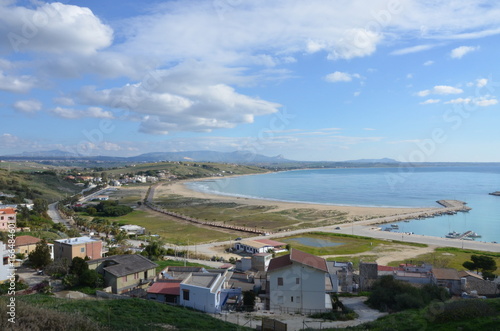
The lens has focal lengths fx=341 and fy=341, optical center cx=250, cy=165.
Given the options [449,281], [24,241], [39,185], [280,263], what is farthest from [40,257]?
[39,185]

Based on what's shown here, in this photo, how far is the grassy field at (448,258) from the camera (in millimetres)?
26641

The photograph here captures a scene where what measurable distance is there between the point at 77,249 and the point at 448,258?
28.9 meters

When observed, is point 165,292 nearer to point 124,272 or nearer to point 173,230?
point 124,272

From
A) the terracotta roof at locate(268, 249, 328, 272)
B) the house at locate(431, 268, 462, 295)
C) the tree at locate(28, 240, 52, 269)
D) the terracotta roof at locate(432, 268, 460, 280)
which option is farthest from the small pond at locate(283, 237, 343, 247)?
the tree at locate(28, 240, 52, 269)

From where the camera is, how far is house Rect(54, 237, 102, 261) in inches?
840

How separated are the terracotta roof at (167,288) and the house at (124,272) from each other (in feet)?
6.02

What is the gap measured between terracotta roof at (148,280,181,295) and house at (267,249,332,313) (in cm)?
427

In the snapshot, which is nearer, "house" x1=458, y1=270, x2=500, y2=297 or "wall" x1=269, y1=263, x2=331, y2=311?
"wall" x1=269, y1=263, x2=331, y2=311

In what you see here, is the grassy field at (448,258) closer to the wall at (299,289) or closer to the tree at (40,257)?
the wall at (299,289)

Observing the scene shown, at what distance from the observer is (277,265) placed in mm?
15633

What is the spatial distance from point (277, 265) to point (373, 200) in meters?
61.5

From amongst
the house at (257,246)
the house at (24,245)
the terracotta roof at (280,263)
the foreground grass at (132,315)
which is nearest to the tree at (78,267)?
the foreground grass at (132,315)

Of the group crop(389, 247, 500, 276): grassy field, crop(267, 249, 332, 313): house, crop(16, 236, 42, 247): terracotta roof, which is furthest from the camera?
crop(389, 247, 500, 276): grassy field

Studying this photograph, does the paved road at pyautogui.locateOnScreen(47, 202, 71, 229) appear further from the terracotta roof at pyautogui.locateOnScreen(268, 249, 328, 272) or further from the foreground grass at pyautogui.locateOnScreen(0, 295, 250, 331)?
the terracotta roof at pyautogui.locateOnScreen(268, 249, 328, 272)
